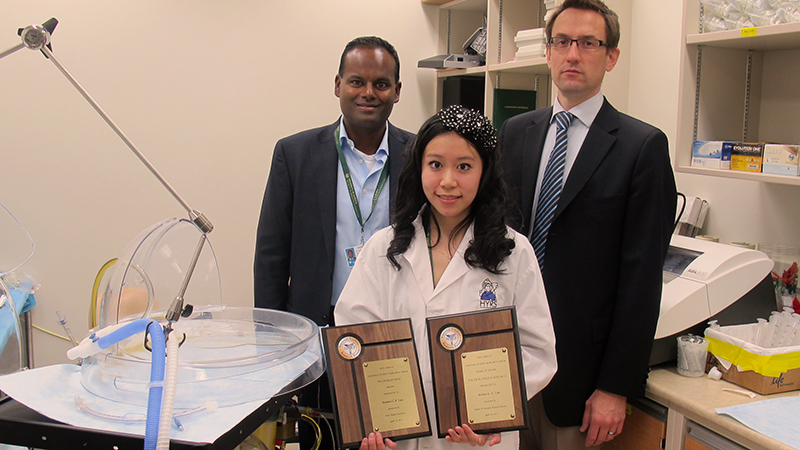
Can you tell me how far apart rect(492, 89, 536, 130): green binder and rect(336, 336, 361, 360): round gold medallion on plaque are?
2.03m

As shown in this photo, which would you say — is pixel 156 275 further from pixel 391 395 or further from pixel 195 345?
pixel 391 395

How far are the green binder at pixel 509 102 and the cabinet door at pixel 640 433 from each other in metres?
1.65

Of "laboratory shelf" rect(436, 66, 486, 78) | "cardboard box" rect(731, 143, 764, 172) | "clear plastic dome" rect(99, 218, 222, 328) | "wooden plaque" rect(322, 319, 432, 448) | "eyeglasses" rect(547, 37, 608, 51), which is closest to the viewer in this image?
"wooden plaque" rect(322, 319, 432, 448)

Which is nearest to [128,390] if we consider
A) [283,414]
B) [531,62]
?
[283,414]

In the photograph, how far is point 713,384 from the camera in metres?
1.65

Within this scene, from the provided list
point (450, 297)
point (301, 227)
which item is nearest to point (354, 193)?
point (301, 227)

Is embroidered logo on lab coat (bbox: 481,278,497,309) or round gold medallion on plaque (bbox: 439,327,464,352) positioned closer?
round gold medallion on plaque (bbox: 439,327,464,352)

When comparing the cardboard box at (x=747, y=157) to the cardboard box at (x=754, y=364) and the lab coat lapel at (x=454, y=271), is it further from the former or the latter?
the lab coat lapel at (x=454, y=271)

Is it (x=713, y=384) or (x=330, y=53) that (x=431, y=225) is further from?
(x=330, y=53)

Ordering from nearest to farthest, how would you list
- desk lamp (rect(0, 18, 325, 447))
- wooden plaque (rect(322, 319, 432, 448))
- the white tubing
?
1. the white tubing
2. desk lamp (rect(0, 18, 325, 447))
3. wooden plaque (rect(322, 319, 432, 448))

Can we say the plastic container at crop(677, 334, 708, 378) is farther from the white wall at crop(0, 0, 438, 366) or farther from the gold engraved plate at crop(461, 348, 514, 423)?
the white wall at crop(0, 0, 438, 366)

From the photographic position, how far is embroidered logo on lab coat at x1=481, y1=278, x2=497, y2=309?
4.48 feet

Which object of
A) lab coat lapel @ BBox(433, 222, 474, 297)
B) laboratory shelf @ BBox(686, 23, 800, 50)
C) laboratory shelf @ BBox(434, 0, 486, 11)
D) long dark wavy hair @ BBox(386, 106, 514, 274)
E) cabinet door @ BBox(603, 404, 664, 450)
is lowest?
cabinet door @ BBox(603, 404, 664, 450)

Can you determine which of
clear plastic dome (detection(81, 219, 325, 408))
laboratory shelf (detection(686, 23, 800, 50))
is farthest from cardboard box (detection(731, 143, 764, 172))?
clear plastic dome (detection(81, 219, 325, 408))
